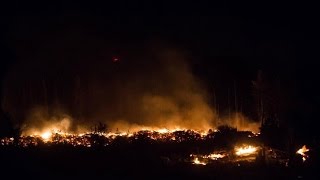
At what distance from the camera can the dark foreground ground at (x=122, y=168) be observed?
13.4 meters

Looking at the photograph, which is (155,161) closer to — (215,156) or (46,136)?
(215,156)

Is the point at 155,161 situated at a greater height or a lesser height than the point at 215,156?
lesser

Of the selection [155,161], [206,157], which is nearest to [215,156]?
[206,157]

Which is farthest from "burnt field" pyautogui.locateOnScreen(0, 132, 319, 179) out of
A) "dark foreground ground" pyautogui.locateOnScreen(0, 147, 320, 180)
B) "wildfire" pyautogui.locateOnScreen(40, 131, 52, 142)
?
"wildfire" pyautogui.locateOnScreen(40, 131, 52, 142)

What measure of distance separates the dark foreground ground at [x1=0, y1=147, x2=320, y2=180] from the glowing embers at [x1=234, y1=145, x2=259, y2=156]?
1983 millimetres

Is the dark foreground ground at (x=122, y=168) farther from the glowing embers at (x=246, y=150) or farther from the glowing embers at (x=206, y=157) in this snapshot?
the glowing embers at (x=246, y=150)

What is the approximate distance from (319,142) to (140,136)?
8580mm

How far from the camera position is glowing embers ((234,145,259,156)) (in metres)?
17.0

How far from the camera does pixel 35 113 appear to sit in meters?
28.0

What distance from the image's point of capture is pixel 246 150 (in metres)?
17.5

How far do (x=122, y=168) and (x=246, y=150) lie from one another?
5207mm

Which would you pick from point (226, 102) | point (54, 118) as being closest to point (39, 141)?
point (54, 118)

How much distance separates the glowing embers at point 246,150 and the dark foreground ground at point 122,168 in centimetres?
198

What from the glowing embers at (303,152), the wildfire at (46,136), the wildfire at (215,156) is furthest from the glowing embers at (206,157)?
the wildfire at (46,136)
